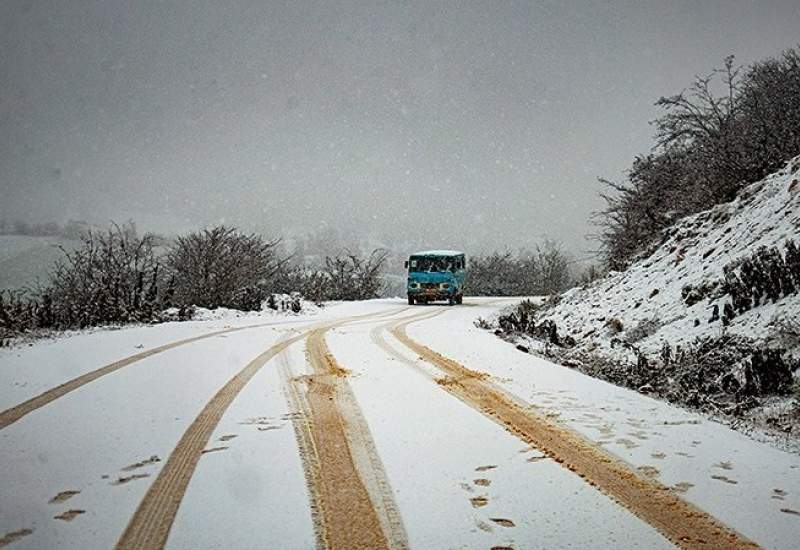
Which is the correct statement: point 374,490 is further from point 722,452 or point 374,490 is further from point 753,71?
point 753,71

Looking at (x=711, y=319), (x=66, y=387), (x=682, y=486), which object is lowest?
(x=682, y=486)

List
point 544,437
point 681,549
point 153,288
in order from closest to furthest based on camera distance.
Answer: point 681,549 < point 544,437 < point 153,288

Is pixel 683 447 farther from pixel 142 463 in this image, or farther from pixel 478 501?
pixel 142 463

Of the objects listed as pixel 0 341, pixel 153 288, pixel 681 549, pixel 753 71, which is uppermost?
pixel 753 71

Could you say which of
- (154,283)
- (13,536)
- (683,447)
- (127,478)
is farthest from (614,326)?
(154,283)

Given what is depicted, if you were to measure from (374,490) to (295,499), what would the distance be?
0.46m

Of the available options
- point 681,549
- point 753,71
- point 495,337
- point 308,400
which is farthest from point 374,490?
point 753,71

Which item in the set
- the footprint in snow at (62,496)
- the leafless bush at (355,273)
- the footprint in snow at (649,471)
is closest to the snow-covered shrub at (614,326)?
the footprint in snow at (649,471)

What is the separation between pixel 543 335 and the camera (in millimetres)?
10656

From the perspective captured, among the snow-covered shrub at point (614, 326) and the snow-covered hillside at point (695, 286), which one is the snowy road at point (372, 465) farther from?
the snow-covered shrub at point (614, 326)

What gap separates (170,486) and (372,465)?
1.25 m

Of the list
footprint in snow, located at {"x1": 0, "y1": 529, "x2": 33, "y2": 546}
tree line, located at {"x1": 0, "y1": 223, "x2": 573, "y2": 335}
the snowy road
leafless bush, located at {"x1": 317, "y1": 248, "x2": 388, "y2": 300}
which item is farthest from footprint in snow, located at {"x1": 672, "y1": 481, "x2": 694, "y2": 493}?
leafless bush, located at {"x1": 317, "y1": 248, "x2": 388, "y2": 300}

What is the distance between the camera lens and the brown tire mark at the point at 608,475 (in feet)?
7.75

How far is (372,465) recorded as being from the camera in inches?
128
